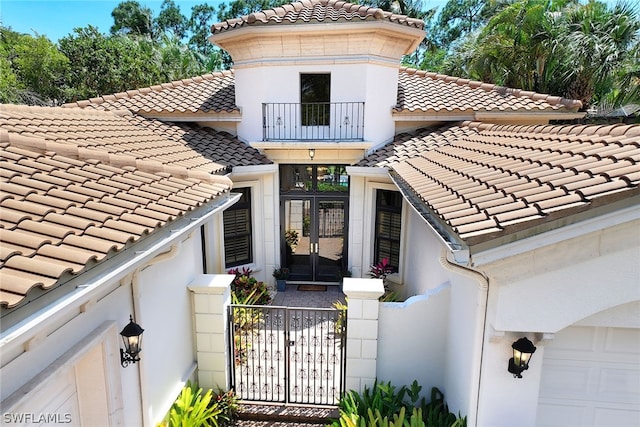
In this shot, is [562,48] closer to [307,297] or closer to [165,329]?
[307,297]

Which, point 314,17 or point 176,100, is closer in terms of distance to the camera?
point 314,17

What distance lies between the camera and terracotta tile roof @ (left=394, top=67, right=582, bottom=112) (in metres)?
9.82

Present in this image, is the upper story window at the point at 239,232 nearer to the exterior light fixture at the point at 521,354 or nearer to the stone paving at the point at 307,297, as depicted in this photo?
the stone paving at the point at 307,297

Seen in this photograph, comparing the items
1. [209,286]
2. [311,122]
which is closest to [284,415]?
[209,286]

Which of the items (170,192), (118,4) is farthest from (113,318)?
(118,4)

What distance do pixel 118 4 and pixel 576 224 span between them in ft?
199

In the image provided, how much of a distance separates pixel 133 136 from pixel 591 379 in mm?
8833

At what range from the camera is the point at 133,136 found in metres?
7.87

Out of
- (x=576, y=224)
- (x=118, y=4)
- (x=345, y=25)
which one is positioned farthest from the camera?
(x=118, y=4)

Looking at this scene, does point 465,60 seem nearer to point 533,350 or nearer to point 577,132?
point 577,132

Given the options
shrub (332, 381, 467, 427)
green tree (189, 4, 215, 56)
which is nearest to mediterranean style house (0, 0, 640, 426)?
shrub (332, 381, 467, 427)

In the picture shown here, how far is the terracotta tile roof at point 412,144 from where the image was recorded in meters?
9.25

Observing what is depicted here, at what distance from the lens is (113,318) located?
12.7 ft

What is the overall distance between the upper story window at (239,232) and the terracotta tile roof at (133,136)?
1.41 metres
